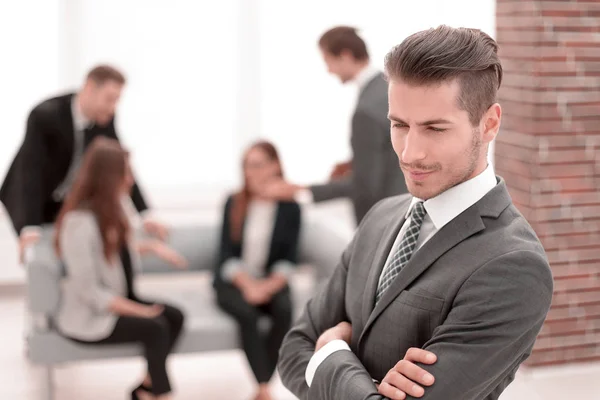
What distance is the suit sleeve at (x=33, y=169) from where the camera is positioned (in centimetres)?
475

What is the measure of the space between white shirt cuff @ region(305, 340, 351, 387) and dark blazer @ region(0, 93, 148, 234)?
10.8 ft

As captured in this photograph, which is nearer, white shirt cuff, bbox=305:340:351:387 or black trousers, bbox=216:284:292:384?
white shirt cuff, bbox=305:340:351:387

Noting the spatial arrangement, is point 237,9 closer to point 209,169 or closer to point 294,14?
point 294,14

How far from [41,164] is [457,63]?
3676 mm

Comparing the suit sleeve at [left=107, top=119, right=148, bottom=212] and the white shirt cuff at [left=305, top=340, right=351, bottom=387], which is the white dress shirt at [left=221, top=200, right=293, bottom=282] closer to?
the suit sleeve at [left=107, top=119, right=148, bottom=212]

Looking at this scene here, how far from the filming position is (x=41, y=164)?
4789 millimetres

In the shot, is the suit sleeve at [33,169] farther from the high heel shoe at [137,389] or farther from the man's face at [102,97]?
the high heel shoe at [137,389]

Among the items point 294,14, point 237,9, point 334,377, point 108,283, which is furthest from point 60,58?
point 334,377

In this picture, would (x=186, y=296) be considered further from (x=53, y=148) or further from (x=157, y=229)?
(x=53, y=148)

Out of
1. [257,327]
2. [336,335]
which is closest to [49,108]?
[257,327]

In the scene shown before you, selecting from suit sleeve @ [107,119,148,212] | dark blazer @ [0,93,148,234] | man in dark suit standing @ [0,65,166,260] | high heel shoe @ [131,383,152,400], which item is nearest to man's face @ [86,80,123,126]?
man in dark suit standing @ [0,65,166,260]

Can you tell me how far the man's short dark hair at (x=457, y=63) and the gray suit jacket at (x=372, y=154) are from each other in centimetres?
228

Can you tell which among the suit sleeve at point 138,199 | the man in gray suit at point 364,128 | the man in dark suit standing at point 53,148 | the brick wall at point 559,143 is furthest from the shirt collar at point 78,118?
the brick wall at point 559,143

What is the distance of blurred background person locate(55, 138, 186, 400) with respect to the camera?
4.22m
